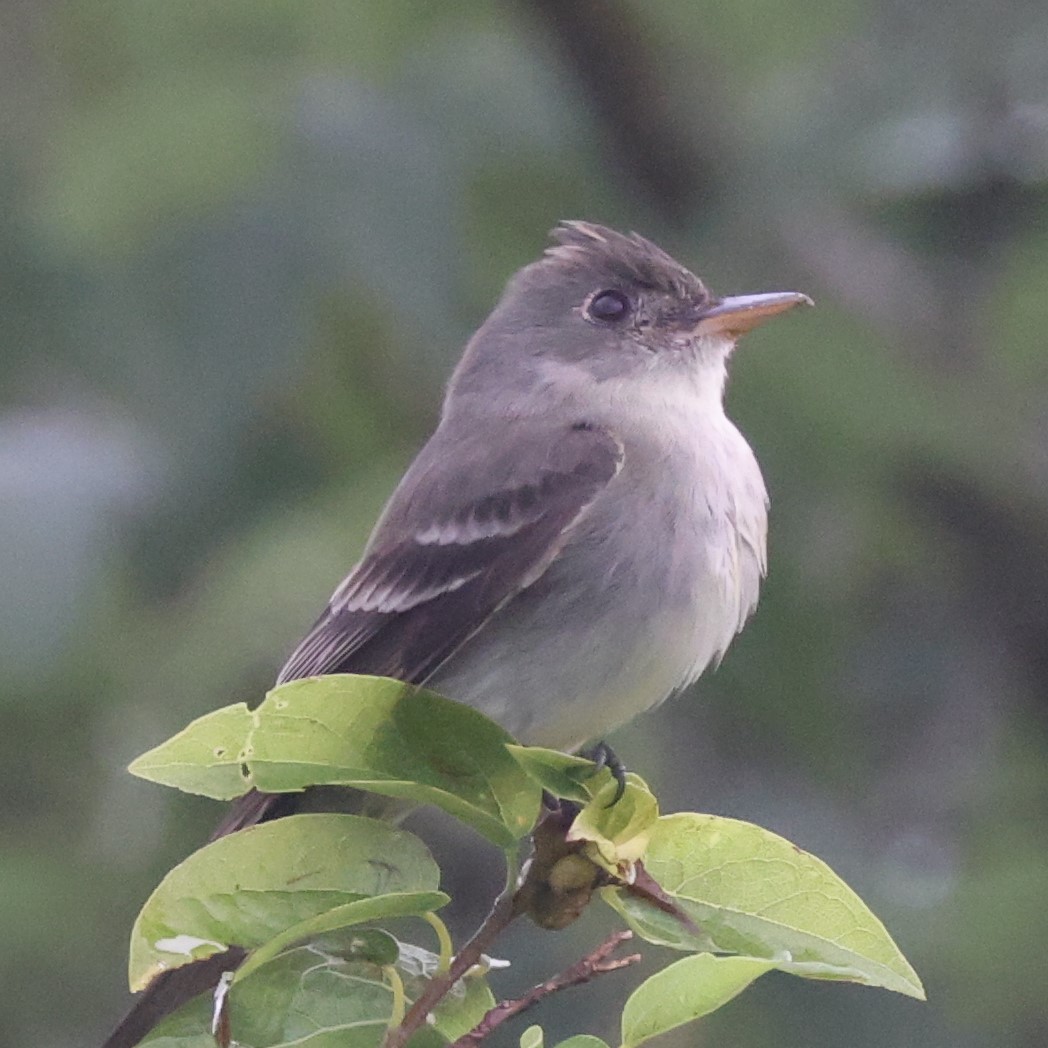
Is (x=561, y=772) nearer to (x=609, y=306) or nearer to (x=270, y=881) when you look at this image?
(x=270, y=881)

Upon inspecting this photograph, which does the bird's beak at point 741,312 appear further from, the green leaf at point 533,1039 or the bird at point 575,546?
the green leaf at point 533,1039

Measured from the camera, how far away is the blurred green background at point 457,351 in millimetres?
3637

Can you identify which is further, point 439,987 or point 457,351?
point 457,351

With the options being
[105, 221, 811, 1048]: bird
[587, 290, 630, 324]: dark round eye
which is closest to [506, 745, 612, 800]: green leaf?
[105, 221, 811, 1048]: bird

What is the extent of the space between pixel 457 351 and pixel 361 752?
210cm

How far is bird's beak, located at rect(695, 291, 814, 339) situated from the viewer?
11.4 feet

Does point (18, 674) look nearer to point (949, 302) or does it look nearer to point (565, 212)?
point (565, 212)

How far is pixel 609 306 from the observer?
383 centimetres

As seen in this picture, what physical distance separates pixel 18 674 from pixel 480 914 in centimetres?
175

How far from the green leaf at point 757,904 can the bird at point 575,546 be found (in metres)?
0.86

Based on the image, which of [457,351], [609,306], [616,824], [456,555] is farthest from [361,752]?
[457,351]

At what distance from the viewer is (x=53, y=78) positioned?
195 inches

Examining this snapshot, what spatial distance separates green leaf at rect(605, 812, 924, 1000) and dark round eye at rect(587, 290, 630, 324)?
1.84 meters

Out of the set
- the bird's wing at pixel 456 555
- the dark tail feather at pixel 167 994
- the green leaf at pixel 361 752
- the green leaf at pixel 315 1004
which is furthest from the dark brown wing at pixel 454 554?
the green leaf at pixel 361 752
